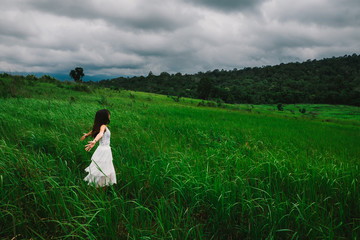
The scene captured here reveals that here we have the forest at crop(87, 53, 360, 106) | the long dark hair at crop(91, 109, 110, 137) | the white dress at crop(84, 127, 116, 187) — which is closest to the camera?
the white dress at crop(84, 127, 116, 187)

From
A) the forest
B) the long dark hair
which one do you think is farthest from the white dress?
the forest

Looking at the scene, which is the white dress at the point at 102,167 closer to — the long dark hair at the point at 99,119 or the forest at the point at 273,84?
the long dark hair at the point at 99,119

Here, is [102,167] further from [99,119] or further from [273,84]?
[273,84]

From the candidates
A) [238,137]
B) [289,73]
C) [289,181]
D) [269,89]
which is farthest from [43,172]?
[289,73]

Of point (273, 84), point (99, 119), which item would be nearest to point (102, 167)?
point (99, 119)

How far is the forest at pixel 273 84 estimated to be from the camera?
75688 mm

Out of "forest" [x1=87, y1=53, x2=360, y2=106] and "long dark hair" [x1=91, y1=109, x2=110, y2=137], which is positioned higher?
"forest" [x1=87, y1=53, x2=360, y2=106]

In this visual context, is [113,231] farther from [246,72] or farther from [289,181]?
Result: [246,72]

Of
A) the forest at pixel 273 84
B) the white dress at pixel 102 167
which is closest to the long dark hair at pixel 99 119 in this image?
the white dress at pixel 102 167

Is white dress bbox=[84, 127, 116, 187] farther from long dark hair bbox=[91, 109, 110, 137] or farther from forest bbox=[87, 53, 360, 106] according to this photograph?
forest bbox=[87, 53, 360, 106]

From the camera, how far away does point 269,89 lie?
99688 millimetres

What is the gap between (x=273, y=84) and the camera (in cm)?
11081

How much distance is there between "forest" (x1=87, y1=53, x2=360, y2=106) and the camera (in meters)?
75.7

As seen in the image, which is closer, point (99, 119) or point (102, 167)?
point (102, 167)
